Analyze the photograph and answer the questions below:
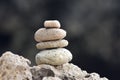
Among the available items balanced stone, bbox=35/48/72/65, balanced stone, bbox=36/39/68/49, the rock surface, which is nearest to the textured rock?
the rock surface

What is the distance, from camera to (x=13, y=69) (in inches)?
260

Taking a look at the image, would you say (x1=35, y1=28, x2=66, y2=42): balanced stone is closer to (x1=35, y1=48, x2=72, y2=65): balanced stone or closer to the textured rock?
(x1=35, y1=48, x2=72, y2=65): balanced stone

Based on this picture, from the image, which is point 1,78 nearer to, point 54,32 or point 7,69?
point 7,69

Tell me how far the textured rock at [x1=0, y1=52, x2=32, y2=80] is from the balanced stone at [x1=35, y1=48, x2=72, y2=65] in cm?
37

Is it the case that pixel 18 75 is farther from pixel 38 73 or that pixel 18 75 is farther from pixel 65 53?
pixel 65 53

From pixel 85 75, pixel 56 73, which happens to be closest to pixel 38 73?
pixel 56 73

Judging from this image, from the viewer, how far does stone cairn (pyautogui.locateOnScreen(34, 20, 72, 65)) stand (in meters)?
7.08

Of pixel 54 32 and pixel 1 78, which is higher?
pixel 54 32

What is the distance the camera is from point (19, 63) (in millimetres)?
6738

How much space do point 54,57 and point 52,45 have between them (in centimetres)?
19

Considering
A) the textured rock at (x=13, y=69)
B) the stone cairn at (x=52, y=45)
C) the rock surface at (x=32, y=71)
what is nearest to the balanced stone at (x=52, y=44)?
the stone cairn at (x=52, y=45)

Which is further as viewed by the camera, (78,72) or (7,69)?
(78,72)

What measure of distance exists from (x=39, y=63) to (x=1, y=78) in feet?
2.55

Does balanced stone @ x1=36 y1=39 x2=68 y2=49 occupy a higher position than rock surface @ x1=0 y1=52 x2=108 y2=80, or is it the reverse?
balanced stone @ x1=36 y1=39 x2=68 y2=49
